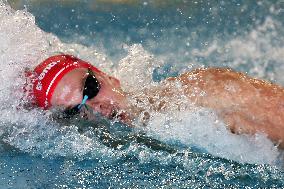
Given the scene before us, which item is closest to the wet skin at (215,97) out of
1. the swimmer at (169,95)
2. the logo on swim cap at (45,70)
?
the swimmer at (169,95)

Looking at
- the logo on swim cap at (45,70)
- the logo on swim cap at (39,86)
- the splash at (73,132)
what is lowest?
the splash at (73,132)

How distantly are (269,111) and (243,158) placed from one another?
0.33 meters

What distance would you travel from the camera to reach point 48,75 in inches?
123

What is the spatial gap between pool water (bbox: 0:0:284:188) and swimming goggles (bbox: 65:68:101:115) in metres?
0.06

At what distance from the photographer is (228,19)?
4.70 m

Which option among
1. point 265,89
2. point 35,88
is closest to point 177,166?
point 265,89

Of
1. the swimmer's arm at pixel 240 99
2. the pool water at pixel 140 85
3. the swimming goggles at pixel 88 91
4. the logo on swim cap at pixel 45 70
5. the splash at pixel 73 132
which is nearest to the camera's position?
the pool water at pixel 140 85

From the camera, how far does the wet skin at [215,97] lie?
9.23 feet

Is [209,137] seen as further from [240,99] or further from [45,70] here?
[45,70]

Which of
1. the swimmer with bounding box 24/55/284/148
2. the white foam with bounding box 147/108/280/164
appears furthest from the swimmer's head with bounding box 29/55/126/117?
the white foam with bounding box 147/108/280/164

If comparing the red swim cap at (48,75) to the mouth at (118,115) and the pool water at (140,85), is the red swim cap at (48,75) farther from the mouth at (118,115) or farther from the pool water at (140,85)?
the mouth at (118,115)

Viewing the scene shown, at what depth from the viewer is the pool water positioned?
8.12ft

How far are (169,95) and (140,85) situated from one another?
805 millimetres

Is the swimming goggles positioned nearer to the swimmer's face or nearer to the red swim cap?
the swimmer's face
